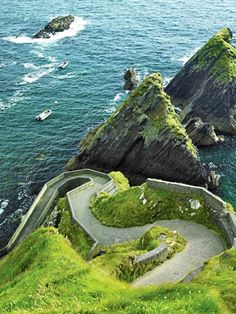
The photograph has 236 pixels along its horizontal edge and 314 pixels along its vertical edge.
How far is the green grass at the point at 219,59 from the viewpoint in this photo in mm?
89000

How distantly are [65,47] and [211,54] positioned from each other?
49.4m

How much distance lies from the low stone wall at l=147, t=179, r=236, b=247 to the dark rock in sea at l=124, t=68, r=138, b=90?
55.9m

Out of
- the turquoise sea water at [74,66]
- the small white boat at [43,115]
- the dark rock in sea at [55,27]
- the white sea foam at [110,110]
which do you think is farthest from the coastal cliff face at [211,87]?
the dark rock in sea at [55,27]

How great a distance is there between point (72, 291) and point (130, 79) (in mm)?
81062

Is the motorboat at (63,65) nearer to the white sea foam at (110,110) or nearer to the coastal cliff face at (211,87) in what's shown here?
the white sea foam at (110,110)

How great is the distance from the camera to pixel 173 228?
4709cm

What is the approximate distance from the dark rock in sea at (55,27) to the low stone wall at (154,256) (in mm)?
107559

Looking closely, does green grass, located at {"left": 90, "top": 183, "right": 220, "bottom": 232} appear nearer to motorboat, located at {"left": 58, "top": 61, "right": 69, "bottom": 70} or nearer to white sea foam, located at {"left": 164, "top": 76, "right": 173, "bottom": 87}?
white sea foam, located at {"left": 164, "top": 76, "right": 173, "bottom": 87}

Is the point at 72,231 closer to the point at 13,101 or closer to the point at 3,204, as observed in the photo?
the point at 3,204

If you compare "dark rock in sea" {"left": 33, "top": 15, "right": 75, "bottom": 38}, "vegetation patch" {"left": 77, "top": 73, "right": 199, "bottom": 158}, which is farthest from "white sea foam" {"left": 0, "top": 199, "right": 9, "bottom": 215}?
"dark rock in sea" {"left": 33, "top": 15, "right": 75, "bottom": 38}

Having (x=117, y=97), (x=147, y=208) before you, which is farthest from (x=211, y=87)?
(x=147, y=208)

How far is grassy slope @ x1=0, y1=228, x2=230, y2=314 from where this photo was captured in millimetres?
24094

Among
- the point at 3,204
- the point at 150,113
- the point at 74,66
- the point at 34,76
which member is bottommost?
the point at 3,204

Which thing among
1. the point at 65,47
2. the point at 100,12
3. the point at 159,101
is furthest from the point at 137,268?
the point at 100,12
